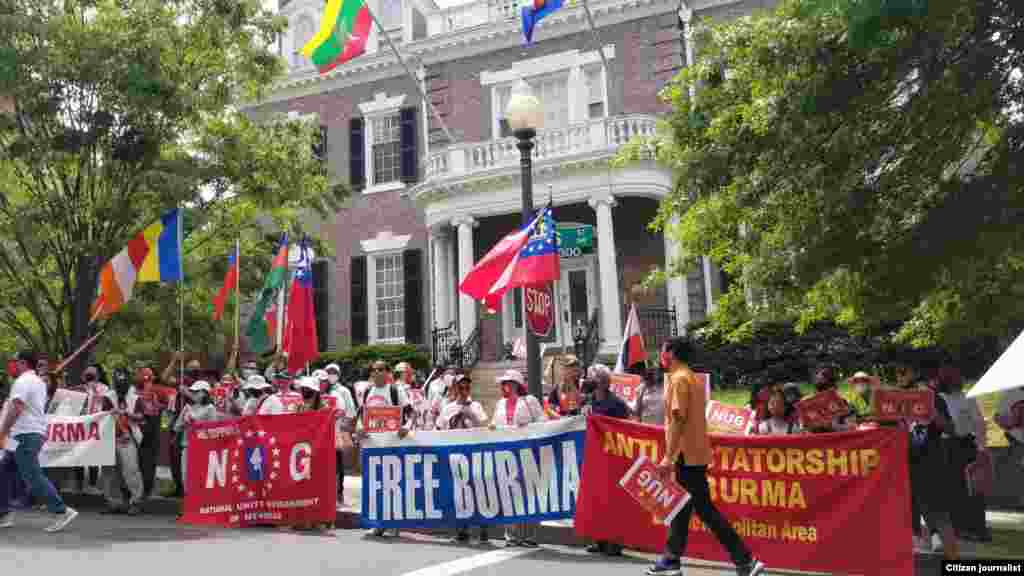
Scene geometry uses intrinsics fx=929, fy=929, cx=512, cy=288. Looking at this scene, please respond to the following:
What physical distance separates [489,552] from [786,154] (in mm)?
4549

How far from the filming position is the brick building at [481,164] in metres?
21.1

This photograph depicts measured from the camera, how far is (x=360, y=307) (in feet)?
84.6

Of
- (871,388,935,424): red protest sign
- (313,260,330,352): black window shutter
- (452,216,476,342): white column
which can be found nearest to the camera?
(871,388,935,424): red protest sign

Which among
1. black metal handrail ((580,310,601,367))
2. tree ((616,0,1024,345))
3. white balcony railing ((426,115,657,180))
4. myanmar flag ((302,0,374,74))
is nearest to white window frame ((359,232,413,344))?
white balcony railing ((426,115,657,180))

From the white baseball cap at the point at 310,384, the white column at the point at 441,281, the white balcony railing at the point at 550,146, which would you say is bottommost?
the white baseball cap at the point at 310,384

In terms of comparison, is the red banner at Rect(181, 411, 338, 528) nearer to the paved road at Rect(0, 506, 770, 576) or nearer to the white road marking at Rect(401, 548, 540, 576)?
the paved road at Rect(0, 506, 770, 576)

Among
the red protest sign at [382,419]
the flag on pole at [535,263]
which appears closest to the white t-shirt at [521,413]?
the red protest sign at [382,419]

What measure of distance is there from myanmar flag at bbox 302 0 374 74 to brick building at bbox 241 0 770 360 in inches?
203

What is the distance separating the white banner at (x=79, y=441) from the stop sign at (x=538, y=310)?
17.6 ft

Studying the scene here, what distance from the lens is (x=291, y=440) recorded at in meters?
10.0

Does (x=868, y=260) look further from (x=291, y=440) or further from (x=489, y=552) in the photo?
(x=291, y=440)

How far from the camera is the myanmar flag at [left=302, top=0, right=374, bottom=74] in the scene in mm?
15961

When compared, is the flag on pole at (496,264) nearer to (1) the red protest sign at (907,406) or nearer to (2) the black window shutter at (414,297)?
(1) the red protest sign at (907,406)

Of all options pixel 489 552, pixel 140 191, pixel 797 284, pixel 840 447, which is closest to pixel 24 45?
pixel 140 191
